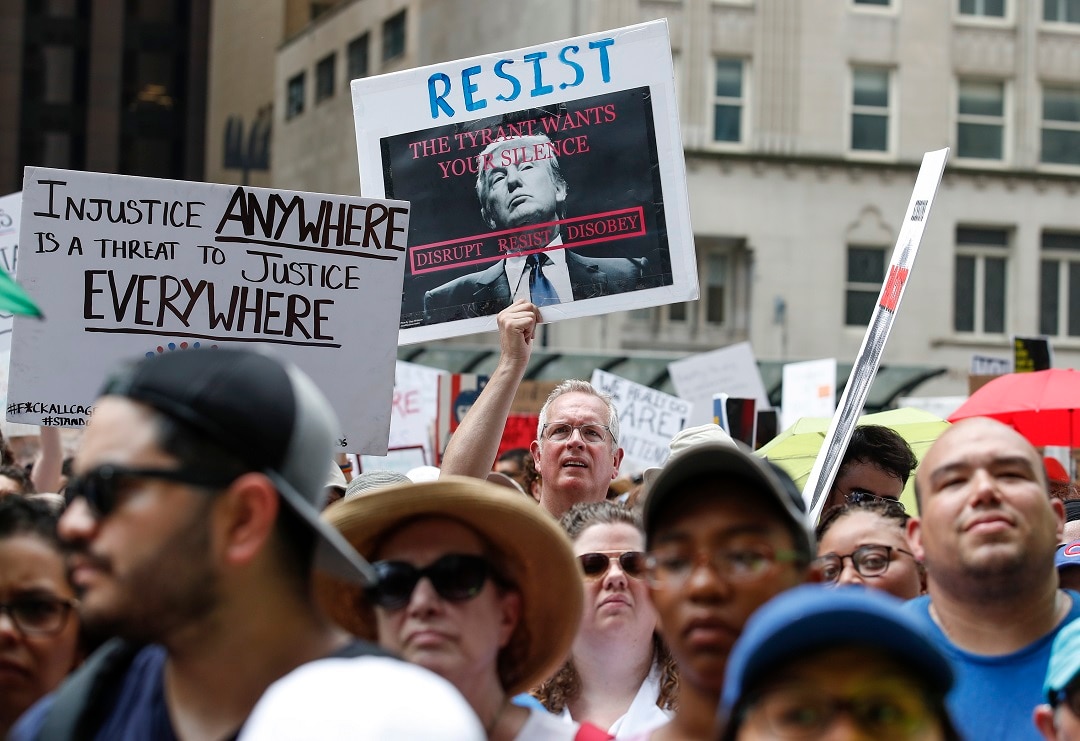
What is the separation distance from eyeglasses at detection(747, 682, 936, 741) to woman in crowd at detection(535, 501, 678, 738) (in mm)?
2154

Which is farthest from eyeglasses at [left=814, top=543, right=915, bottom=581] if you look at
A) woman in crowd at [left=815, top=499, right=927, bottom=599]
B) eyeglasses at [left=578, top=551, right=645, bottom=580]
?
eyeglasses at [left=578, top=551, right=645, bottom=580]

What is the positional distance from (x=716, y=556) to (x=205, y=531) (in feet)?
2.60

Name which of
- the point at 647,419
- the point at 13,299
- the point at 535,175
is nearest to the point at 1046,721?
the point at 13,299

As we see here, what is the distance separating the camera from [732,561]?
8.25ft

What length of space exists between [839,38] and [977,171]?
3607 millimetres

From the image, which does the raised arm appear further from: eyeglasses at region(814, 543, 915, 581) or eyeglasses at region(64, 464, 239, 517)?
eyeglasses at region(64, 464, 239, 517)

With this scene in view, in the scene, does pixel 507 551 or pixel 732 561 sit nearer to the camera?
pixel 732 561


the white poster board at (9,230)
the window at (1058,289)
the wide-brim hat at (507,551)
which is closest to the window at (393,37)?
the window at (1058,289)

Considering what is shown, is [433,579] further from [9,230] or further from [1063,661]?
[9,230]

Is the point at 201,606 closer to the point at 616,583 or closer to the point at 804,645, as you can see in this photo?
the point at 804,645

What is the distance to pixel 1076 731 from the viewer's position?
2811 mm

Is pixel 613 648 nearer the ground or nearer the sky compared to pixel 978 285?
nearer the ground

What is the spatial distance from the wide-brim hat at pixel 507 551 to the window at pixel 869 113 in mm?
28562

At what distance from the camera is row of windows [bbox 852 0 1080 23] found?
3102cm
